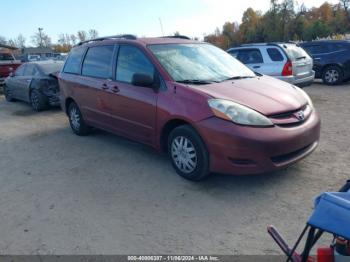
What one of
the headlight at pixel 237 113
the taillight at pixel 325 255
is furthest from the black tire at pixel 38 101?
the taillight at pixel 325 255

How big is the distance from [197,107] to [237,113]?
0.48 meters

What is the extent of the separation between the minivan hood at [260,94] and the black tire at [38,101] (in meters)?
6.81

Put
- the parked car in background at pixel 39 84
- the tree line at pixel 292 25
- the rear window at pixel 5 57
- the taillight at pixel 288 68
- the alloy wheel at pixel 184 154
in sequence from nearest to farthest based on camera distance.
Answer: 1. the alloy wheel at pixel 184 154
2. the parked car in background at pixel 39 84
3. the taillight at pixel 288 68
4. the rear window at pixel 5 57
5. the tree line at pixel 292 25

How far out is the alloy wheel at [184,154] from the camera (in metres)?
4.29

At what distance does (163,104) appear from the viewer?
15.0 ft

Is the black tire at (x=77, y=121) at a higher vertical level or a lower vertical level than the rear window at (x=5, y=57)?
lower

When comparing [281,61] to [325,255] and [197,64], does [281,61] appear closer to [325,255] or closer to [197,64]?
[197,64]

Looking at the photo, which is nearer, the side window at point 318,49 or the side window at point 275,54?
the side window at point 275,54

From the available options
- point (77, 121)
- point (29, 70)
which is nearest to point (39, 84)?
point (29, 70)

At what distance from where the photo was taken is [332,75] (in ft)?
42.4

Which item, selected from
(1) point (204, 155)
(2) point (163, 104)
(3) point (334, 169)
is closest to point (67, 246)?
(1) point (204, 155)

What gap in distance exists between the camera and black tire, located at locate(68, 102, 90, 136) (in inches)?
267

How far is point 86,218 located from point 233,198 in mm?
1598

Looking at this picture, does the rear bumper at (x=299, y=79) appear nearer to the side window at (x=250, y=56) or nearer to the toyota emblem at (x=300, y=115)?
the side window at (x=250, y=56)
